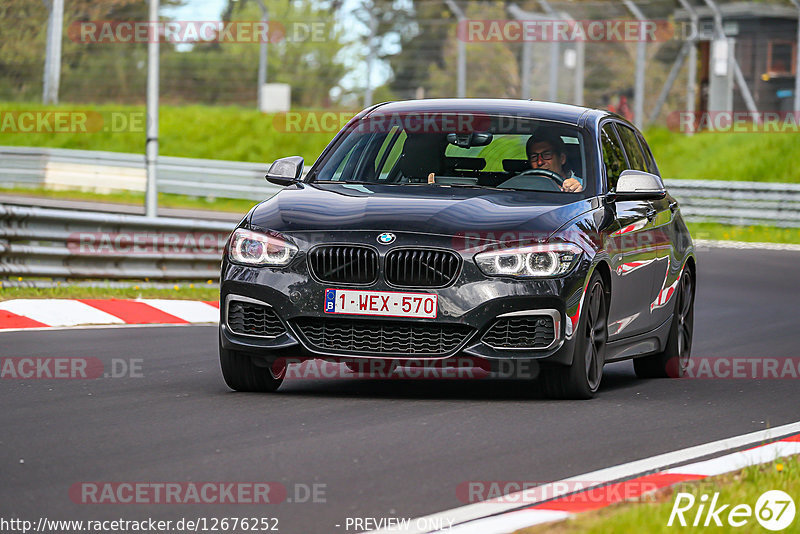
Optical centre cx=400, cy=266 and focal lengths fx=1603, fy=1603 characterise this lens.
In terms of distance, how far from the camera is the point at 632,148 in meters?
10.7

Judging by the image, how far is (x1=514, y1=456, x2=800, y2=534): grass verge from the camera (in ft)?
16.5

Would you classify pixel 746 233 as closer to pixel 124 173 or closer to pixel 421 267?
pixel 124 173

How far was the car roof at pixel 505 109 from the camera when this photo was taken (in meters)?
9.73

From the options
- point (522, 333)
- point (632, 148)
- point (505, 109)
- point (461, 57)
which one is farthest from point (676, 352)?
point (461, 57)

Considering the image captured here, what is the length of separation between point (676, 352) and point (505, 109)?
2109 mm

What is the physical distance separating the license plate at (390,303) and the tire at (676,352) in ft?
9.71

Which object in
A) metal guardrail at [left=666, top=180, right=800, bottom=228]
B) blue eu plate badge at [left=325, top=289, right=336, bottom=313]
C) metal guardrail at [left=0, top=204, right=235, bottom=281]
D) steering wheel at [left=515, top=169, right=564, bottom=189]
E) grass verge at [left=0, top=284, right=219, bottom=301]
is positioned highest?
steering wheel at [left=515, top=169, right=564, bottom=189]

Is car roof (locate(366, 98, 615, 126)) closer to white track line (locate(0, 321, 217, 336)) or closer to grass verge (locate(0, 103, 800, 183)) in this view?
white track line (locate(0, 321, 217, 336))

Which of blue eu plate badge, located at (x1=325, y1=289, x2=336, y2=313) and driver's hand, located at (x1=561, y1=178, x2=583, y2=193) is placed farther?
driver's hand, located at (x1=561, y1=178, x2=583, y2=193)

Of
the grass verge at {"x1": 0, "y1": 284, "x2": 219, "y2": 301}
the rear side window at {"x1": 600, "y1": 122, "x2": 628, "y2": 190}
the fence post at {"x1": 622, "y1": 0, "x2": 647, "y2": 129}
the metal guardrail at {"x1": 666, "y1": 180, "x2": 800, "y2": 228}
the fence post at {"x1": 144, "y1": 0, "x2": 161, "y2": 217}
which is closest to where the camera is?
the rear side window at {"x1": 600, "y1": 122, "x2": 628, "y2": 190}

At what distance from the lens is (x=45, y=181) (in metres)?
36.1

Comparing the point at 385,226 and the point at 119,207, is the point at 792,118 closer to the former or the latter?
the point at 119,207

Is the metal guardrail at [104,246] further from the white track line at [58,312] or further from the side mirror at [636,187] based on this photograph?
the side mirror at [636,187]

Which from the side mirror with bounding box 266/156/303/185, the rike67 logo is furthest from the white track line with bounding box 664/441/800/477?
the side mirror with bounding box 266/156/303/185
